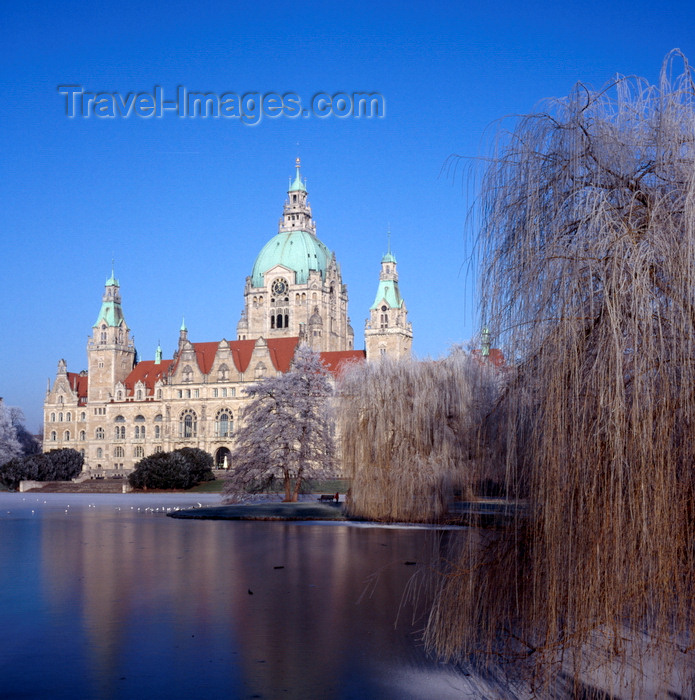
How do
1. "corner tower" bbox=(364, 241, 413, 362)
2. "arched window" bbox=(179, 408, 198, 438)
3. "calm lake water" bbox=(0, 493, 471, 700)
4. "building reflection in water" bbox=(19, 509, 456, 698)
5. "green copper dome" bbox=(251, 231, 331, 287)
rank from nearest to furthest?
"calm lake water" bbox=(0, 493, 471, 700) → "building reflection in water" bbox=(19, 509, 456, 698) → "arched window" bbox=(179, 408, 198, 438) → "corner tower" bbox=(364, 241, 413, 362) → "green copper dome" bbox=(251, 231, 331, 287)

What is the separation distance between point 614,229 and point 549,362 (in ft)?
5.05

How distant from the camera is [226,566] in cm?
2081

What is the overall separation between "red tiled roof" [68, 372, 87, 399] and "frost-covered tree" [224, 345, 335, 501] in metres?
79.6

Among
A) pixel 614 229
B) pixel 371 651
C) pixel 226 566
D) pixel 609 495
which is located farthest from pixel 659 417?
pixel 226 566

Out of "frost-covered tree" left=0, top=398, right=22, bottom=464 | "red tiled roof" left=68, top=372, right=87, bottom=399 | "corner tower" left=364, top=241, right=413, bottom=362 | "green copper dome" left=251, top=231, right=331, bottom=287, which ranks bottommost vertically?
"frost-covered tree" left=0, top=398, right=22, bottom=464

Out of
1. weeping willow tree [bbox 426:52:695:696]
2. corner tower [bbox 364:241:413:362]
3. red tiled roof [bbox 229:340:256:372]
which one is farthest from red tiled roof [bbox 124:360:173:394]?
weeping willow tree [bbox 426:52:695:696]

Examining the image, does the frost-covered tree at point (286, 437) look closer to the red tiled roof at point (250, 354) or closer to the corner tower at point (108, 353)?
the red tiled roof at point (250, 354)

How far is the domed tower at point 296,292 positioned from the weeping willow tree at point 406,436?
80.0 meters

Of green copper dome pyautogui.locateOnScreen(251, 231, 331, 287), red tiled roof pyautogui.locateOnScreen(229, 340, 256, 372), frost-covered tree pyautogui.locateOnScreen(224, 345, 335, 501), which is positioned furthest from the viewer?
green copper dome pyautogui.locateOnScreen(251, 231, 331, 287)

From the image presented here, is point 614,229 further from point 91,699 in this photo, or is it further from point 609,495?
point 91,699

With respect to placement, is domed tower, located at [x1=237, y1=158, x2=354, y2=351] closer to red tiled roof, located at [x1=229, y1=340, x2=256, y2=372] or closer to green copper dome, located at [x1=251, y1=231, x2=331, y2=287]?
green copper dome, located at [x1=251, y1=231, x2=331, y2=287]

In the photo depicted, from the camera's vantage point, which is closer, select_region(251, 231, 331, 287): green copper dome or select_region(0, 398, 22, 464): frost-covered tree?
select_region(0, 398, 22, 464): frost-covered tree

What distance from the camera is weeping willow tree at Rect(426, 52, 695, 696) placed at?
8789mm

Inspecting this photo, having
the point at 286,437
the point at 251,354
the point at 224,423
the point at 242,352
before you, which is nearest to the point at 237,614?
the point at 286,437
